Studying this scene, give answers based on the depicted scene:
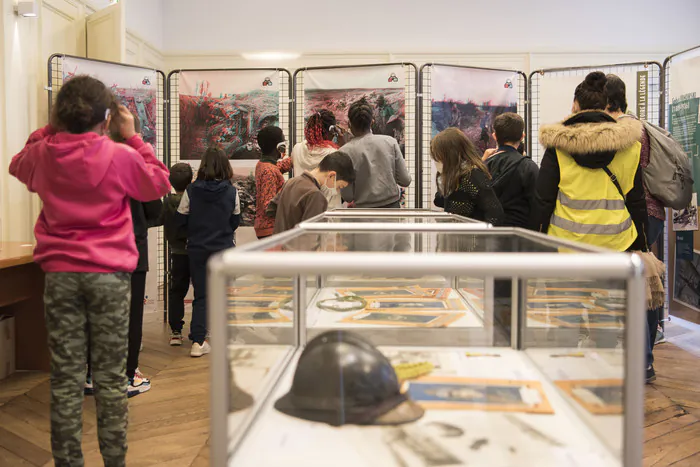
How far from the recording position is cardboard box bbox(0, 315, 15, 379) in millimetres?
3693

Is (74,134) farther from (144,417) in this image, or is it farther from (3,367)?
(3,367)

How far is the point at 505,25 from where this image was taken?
6910mm

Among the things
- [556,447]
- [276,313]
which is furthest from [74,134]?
[556,447]

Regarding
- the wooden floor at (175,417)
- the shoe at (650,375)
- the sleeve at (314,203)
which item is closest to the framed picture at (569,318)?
the wooden floor at (175,417)

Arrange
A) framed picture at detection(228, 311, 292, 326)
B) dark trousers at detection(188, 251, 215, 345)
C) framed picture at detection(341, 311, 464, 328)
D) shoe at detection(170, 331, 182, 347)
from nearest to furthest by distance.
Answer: framed picture at detection(228, 311, 292, 326) → framed picture at detection(341, 311, 464, 328) → dark trousers at detection(188, 251, 215, 345) → shoe at detection(170, 331, 182, 347)

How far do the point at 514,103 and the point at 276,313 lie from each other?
150 inches

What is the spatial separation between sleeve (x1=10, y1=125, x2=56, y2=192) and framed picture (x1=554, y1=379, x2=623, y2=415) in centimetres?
170

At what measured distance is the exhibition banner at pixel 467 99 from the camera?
4.73 meters

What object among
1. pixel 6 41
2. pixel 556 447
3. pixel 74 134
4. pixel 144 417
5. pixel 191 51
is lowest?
pixel 144 417

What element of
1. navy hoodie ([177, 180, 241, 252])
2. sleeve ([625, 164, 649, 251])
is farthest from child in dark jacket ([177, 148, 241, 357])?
sleeve ([625, 164, 649, 251])

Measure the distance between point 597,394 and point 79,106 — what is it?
1685mm

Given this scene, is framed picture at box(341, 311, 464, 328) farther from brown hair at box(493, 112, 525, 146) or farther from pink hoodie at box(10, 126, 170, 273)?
brown hair at box(493, 112, 525, 146)

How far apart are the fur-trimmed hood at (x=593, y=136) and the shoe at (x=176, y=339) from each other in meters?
2.92

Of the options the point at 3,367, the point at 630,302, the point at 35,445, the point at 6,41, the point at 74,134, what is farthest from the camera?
the point at 6,41
